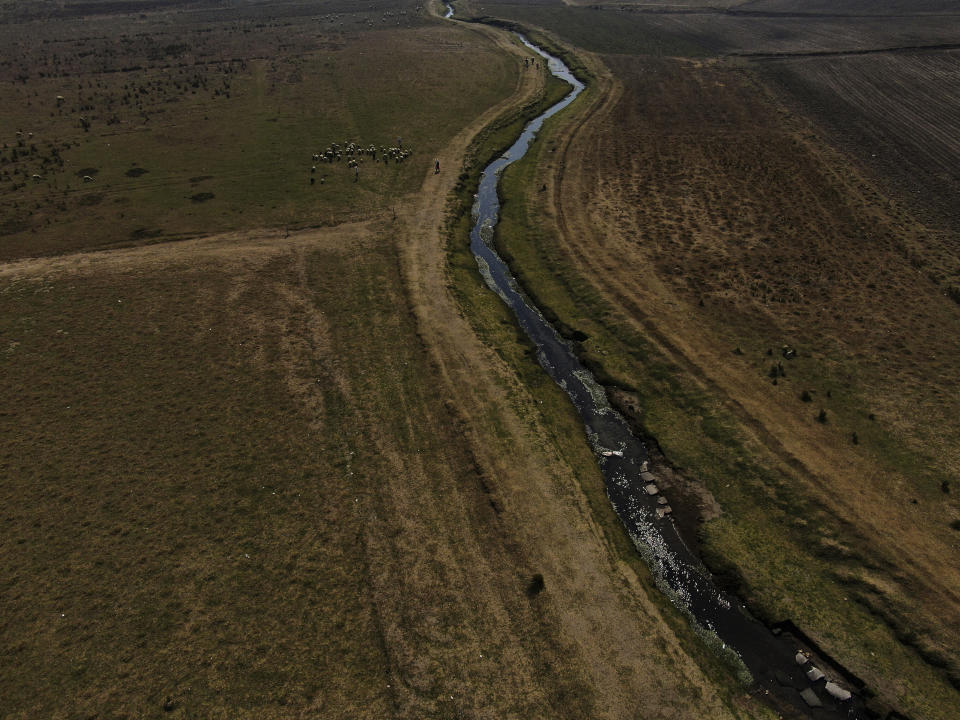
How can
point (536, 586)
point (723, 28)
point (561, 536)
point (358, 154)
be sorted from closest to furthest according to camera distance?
point (536, 586), point (561, 536), point (358, 154), point (723, 28)

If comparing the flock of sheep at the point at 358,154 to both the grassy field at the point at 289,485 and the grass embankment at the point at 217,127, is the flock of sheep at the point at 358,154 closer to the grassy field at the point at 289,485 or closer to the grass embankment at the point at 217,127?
the grass embankment at the point at 217,127

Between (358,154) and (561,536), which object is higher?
(358,154)

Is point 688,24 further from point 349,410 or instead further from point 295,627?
point 295,627

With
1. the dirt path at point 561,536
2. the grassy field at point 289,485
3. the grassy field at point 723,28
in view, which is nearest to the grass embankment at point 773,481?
the grassy field at point 289,485

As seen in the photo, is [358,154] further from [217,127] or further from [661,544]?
[661,544]

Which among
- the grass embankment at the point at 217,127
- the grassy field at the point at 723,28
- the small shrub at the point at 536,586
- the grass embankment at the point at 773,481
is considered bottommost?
the small shrub at the point at 536,586

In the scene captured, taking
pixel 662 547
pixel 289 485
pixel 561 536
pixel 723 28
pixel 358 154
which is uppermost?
pixel 723 28

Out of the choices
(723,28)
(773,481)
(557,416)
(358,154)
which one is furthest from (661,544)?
(723,28)
